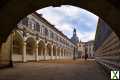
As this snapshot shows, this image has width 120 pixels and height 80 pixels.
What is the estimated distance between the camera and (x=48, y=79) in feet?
30.8

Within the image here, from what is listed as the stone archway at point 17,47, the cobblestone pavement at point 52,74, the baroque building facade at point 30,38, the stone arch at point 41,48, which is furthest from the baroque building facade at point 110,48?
the stone arch at point 41,48

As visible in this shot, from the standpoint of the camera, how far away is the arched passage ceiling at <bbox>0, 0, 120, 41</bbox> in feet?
19.5

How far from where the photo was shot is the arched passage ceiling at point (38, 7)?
595cm

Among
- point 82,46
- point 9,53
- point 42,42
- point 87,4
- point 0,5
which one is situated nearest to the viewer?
point 0,5

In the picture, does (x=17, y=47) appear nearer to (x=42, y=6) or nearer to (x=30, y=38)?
(x=30, y=38)

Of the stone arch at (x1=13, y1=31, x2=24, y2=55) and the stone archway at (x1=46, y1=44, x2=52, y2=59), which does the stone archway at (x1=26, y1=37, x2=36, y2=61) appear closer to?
the stone arch at (x1=13, y1=31, x2=24, y2=55)

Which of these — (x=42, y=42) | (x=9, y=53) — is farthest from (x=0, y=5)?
(x=42, y=42)

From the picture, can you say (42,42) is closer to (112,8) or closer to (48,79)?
(48,79)

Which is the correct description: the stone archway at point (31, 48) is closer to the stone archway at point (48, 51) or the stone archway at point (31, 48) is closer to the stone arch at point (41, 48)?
the stone arch at point (41, 48)

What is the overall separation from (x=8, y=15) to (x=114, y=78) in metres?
3.90

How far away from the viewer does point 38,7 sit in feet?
23.3

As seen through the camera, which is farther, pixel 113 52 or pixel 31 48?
pixel 31 48

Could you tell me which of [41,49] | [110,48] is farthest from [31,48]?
[110,48]

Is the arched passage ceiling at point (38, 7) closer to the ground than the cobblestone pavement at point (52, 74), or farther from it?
farther from it
